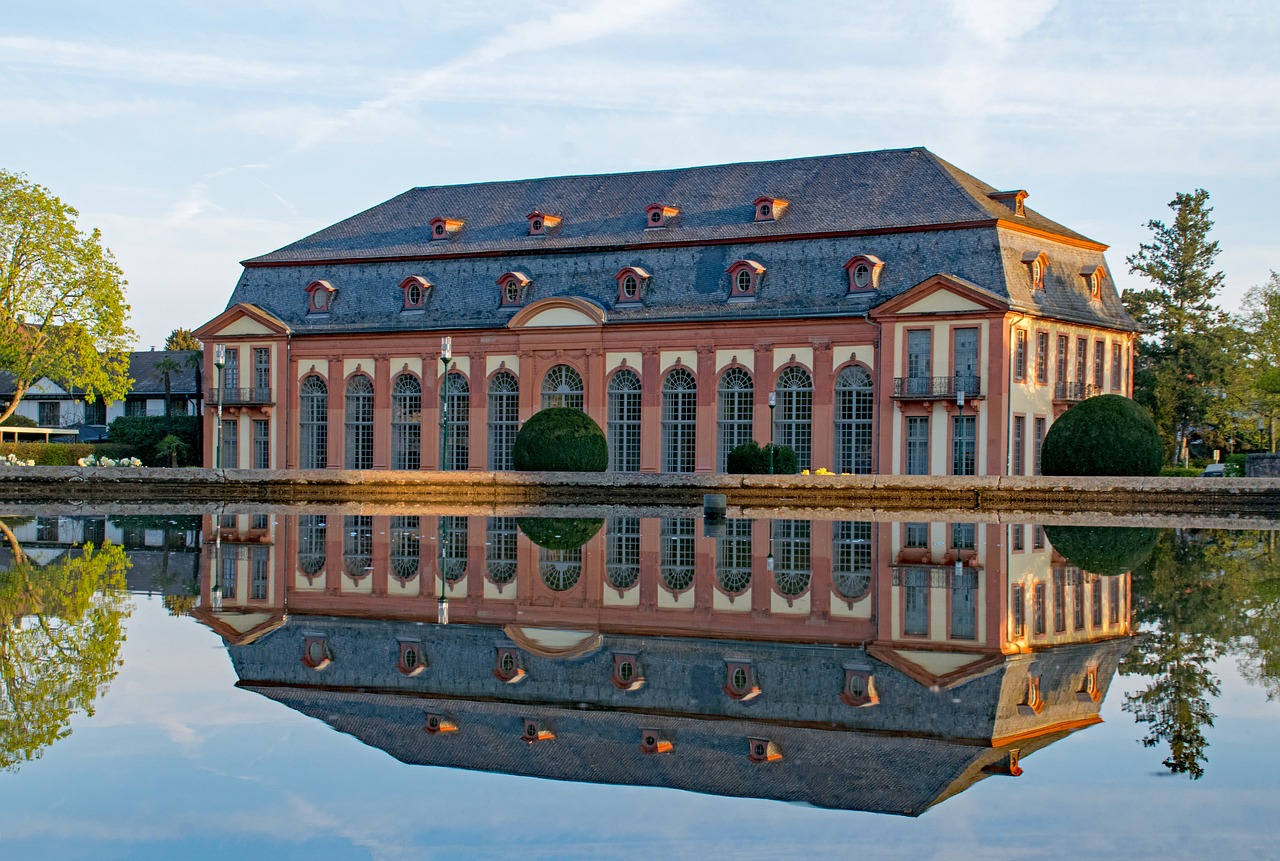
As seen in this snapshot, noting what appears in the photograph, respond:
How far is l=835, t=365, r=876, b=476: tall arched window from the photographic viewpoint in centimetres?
4884

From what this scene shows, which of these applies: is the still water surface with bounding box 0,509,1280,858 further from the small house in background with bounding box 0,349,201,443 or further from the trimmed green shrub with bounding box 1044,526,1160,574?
the small house in background with bounding box 0,349,201,443

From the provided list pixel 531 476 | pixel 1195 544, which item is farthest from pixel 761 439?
pixel 1195 544

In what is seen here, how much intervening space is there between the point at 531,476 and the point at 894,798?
31.6 m

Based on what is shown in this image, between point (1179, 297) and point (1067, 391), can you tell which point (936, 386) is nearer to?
point (1067, 391)

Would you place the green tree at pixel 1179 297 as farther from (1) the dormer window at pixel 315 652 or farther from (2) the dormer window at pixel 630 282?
(1) the dormer window at pixel 315 652

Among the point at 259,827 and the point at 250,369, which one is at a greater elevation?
the point at 250,369

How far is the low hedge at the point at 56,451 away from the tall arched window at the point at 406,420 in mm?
12434

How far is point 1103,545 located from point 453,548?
9820mm

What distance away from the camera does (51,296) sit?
2296 inches

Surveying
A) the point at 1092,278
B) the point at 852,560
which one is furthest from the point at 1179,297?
the point at 852,560

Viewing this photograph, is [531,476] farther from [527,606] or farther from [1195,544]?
[527,606]

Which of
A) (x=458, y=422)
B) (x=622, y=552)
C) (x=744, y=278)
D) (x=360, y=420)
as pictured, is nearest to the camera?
(x=622, y=552)

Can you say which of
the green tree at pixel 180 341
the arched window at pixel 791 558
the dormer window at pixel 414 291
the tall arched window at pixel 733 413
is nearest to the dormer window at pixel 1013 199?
the tall arched window at pixel 733 413

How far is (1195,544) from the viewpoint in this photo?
72.4 ft
